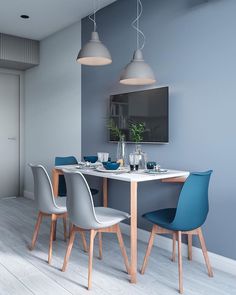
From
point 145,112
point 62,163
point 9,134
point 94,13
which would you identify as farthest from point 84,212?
point 9,134

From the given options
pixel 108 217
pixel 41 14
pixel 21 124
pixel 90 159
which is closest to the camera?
pixel 108 217

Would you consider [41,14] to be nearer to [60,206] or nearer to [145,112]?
[145,112]

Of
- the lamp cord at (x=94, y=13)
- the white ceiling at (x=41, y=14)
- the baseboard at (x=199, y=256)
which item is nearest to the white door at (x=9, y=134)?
the white ceiling at (x=41, y=14)

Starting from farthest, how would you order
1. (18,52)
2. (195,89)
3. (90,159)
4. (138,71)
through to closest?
1. (18,52)
2. (90,159)
3. (195,89)
4. (138,71)

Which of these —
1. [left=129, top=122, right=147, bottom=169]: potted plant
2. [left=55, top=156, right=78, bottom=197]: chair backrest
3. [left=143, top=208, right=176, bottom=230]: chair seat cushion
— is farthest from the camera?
[left=55, top=156, right=78, bottom=197]: chair backrest

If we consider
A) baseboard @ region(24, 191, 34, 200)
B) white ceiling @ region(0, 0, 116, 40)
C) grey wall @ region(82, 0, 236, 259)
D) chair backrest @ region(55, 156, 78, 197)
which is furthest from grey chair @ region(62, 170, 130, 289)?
baseboard @ region(24, 191, 34, 200)

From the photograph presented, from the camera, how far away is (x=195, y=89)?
276cm

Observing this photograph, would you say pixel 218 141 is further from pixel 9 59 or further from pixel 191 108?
pixel 9 59

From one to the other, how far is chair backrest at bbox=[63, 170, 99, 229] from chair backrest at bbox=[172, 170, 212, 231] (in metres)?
0.59

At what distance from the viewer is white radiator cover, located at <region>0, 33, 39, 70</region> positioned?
15.9ft

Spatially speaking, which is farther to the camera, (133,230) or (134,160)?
(134,160)

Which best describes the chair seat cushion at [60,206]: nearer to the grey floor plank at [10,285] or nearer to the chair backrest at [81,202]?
the chair backrest at [81,202]

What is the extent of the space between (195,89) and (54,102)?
258cm

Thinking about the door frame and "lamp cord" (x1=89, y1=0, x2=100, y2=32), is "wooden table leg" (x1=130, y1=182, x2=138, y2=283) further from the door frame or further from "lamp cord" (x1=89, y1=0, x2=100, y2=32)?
the door frame
